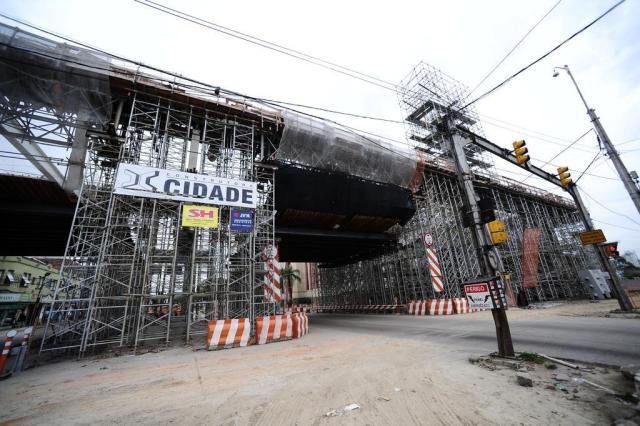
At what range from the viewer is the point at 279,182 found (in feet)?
51.9

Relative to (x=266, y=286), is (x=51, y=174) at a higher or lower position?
higher

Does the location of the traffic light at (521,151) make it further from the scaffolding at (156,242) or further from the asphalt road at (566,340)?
the scaffolding at (156,242)

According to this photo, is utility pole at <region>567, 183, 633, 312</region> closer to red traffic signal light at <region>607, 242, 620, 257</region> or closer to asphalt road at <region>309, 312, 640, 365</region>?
red traffic signal light at <region>607, 242, 620, 257</region>

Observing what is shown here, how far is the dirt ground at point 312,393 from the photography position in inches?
137

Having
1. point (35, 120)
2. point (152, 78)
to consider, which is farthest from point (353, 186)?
point (35, 120)

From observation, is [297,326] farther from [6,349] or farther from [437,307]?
[437,307]

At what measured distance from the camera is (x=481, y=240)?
259 inches

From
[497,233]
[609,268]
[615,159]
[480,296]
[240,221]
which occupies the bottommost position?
[480,296]

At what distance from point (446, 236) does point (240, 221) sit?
18.1 meters

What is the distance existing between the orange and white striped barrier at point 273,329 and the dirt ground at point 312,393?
276 cm

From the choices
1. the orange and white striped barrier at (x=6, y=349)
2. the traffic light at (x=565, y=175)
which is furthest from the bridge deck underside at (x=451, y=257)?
the orange and white striped barrier at (x=6, y=349)

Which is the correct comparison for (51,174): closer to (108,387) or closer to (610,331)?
(108,387)

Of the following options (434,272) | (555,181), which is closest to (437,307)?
(434,272)

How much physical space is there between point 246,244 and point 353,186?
8.27 metres
